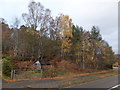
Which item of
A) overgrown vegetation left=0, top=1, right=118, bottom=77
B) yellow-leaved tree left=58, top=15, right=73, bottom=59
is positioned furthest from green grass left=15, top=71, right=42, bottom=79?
yellow-leaved tree left=58, top=15, right=73, bottom=59

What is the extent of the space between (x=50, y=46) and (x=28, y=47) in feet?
14.7

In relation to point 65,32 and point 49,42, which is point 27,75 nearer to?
point 49,42

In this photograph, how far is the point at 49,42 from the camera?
27000mm

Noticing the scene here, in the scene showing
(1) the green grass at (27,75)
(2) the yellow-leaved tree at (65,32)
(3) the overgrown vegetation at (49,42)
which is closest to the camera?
(1) the green grass at (27,75)

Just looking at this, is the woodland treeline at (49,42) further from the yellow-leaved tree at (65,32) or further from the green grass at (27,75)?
the green grass at (27,75)

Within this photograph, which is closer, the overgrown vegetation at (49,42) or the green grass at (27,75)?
the green grass at (27,75)

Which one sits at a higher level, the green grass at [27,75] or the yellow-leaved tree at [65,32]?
the yellow-leaved tree at [65,32]

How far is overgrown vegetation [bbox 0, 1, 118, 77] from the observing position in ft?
83.7

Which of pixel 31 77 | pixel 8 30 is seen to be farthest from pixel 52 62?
pixel 8 30

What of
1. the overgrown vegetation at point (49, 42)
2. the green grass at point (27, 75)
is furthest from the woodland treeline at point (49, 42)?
the green grass at point (27, 75)

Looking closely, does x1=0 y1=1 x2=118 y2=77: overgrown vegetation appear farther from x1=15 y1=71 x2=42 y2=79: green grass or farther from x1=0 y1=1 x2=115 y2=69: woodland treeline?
x1=15 y1=71 x2=42 y2=79: green grass

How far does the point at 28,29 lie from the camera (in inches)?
1045

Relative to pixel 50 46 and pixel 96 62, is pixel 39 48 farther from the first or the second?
pixel 96 62

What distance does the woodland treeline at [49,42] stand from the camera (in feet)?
83.8
